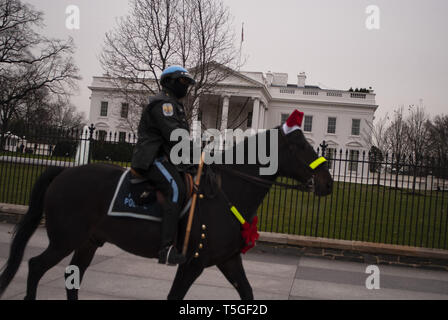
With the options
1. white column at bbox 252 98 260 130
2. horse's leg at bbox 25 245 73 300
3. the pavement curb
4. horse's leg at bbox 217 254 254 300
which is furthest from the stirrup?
white column at bbox 252 98 260 130

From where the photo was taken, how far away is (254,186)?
4027 millimetres

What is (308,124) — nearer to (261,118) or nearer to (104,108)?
(261,118)

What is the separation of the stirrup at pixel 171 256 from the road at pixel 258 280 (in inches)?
69.9

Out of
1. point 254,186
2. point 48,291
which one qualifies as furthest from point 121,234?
point 48,291

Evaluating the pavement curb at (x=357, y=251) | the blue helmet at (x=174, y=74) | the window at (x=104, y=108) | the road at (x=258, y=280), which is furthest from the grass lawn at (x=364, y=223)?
the window at (x=104, y=108)

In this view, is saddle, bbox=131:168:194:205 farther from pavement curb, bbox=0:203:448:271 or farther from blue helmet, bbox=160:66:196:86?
pavement curb, bbox=0:203:448:271

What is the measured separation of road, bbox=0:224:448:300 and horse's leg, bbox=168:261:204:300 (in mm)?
1650

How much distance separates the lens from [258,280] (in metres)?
6.63

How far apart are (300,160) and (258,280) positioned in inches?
132

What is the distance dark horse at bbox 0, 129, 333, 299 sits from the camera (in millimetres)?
3793

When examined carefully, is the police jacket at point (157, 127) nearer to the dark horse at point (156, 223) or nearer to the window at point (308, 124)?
the dark horse at point (156, 223)

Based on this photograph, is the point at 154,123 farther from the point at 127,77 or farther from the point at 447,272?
the point at 127,77

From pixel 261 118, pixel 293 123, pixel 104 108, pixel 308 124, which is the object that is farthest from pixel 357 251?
pixel 104 108
